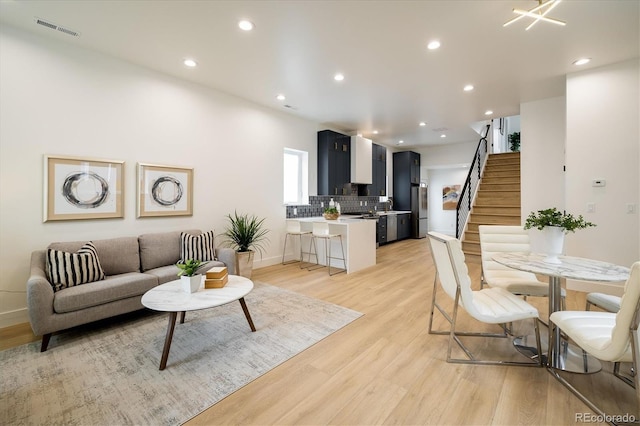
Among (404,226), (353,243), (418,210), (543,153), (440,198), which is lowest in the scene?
(353,243)

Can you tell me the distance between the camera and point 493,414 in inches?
65.6

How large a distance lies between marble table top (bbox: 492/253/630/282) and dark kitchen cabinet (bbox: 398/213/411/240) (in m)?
6.05

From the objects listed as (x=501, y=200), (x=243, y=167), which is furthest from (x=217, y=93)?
(x=501, y=200)

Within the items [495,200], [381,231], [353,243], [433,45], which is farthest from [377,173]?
[433,45]

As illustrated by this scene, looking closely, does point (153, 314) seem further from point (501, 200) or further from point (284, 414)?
point (501, 200)

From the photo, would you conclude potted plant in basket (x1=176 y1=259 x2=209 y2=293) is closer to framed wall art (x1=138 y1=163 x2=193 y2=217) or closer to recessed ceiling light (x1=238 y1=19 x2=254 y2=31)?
framed wall art (x1=138 y1=163 x2=193 y2=217)

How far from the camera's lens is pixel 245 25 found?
2756 millimetres

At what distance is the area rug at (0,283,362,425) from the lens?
1718mm

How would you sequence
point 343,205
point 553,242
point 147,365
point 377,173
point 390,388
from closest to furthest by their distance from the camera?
point 390,388 → point 147,365 → point 553,242 → point 343,205 → point 377,173

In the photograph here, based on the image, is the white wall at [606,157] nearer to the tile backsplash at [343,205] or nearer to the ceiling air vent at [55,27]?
the tile backsplash at [343,205]

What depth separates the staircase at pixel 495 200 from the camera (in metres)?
6.01

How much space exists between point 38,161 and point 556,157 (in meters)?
7.10

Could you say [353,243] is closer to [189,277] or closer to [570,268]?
[189,277]

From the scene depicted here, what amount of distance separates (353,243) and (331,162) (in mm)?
2186
